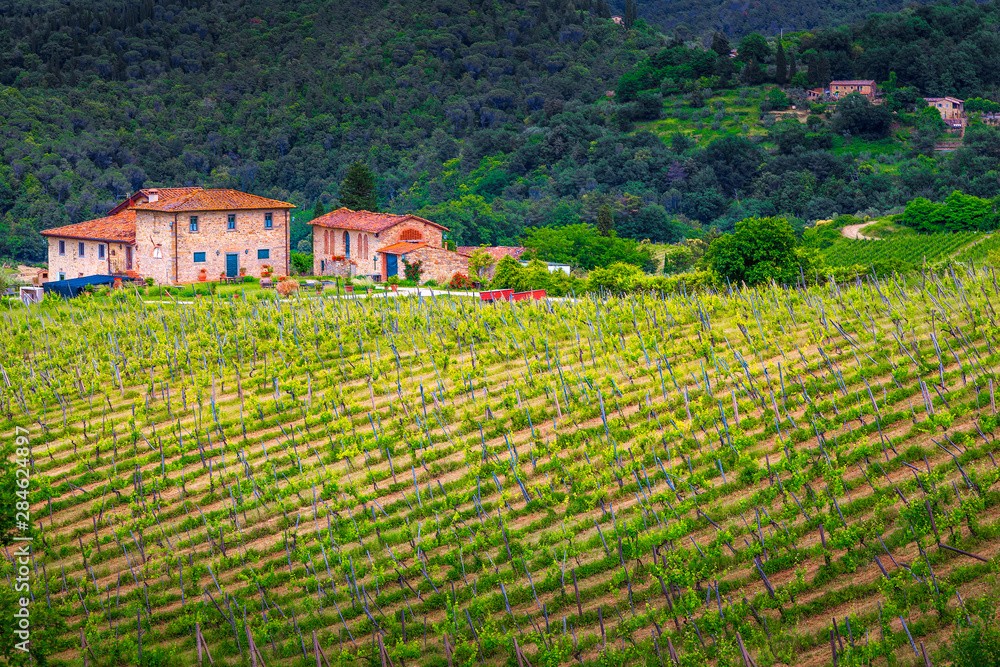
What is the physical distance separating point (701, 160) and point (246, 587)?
265 ft

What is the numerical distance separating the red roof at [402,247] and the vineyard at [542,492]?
64.2 feet

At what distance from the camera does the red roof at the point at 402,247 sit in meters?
36.6

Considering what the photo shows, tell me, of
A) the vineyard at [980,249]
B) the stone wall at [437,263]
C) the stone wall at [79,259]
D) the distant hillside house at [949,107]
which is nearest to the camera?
the stone wall at [437,263]

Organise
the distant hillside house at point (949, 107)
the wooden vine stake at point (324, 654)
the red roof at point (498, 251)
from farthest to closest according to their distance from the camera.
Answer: the distant hillside house at point (949, 107), the red roof at point (498, 251), the wooden vine stake at point (324, 654)

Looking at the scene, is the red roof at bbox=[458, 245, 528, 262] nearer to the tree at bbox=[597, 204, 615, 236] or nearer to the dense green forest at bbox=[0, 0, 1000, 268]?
the tree at bbox=[597, 204, 615, 236]

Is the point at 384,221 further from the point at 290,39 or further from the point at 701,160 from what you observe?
the point at 290,39

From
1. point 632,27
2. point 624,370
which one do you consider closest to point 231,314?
point 624,370

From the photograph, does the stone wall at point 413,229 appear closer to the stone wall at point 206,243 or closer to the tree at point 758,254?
the stone wall at point 206,243

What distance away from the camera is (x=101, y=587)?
10258 mm

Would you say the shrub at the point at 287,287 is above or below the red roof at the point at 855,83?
below

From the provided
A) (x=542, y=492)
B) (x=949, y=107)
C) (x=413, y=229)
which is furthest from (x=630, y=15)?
(x=542, y=492)

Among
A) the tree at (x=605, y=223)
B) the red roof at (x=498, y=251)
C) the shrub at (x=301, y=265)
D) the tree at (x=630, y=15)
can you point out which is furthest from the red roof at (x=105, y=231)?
the tree at (x=630, y=15)

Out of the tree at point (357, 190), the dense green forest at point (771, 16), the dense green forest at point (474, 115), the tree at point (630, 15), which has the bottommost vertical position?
the tree at point (357, 190)

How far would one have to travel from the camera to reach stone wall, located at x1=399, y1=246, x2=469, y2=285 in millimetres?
36312
